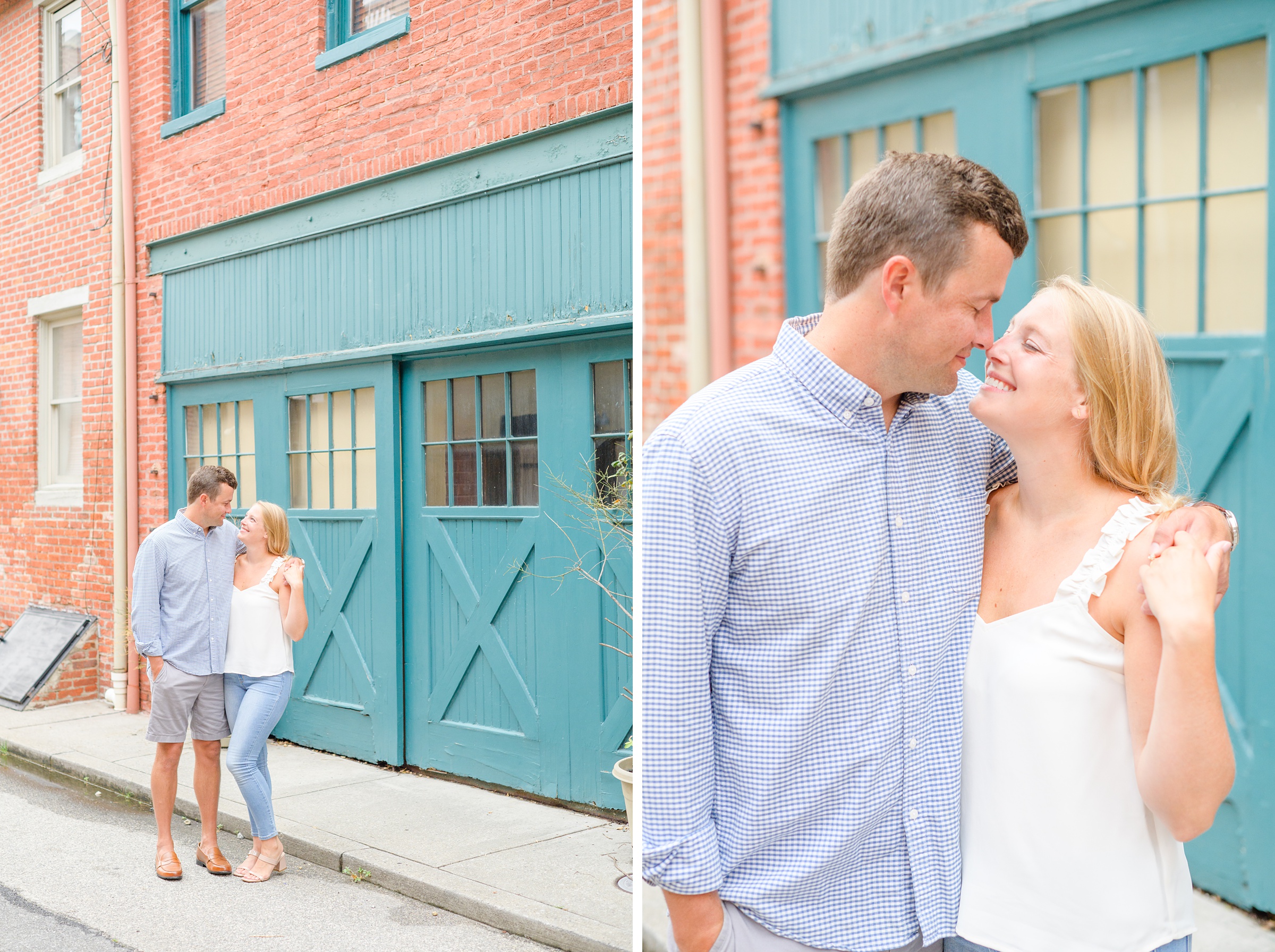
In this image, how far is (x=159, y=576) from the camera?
3.21 metres

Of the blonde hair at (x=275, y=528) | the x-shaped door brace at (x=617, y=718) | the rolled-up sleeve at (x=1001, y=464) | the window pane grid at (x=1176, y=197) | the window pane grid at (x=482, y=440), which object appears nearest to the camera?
the rolled-up sleeve at (x=1001, y=464)

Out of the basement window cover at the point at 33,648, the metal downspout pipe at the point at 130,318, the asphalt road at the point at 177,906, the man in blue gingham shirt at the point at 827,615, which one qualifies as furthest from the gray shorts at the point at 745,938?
the basement window cover at the point at 33,648

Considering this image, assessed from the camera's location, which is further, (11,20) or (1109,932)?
(11,20)

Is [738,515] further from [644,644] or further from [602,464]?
[602,464]

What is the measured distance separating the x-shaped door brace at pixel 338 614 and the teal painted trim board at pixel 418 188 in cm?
96

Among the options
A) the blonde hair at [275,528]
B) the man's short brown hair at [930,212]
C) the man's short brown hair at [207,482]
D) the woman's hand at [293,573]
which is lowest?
the woman's hand at [293,573]

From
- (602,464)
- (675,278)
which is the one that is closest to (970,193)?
(675,278)

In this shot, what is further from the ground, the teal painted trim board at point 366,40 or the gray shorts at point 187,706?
the teal painted trim board at point 366,40

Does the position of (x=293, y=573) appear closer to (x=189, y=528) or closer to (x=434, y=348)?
(x=189, y=528)

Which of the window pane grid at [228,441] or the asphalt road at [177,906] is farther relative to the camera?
the window pane grid at [228,441]

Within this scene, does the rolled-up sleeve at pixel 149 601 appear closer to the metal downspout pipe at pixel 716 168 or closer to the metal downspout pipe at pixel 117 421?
the metal downspout pipe at pixel 117 421

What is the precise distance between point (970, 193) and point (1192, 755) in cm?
76

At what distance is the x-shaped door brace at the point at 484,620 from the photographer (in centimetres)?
366

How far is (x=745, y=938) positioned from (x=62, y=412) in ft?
11.4
